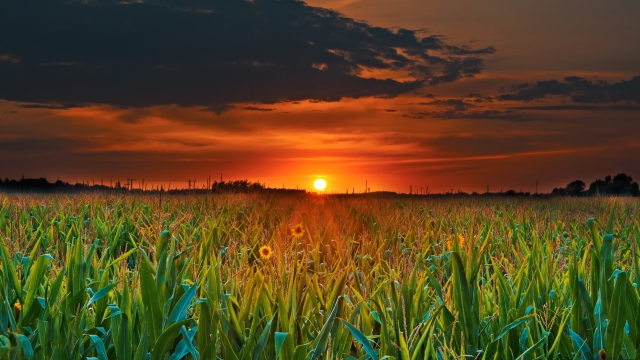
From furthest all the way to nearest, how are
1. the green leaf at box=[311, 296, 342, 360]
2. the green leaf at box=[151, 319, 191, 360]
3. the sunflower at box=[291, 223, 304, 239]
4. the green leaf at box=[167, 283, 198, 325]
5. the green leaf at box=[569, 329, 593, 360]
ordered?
the sunflower at box=[291, 223, 304, 239]
the green leaf at box=[569, 329, 593, 360]
the green leaf at box=[167, 283, 198, 325]
the green leaf at box=[311, 296, 342, 360]
the green leaf at box=[151, 319, 191, 360]

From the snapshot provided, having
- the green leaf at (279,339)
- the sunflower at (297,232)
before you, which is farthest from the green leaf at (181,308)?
the sunflower at (297,232)

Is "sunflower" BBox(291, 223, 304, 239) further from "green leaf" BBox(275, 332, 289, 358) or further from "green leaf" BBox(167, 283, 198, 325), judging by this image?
"green leaf" BBox(275, 332, 289, 358)

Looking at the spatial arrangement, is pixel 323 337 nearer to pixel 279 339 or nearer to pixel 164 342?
pixel 279 339

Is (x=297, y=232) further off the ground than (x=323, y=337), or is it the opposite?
(x=297, y=232)

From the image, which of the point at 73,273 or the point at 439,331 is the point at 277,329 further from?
the point at 73,273

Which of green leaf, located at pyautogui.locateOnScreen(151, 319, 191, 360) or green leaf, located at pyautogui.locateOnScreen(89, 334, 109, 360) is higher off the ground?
green leaf, located at pyautogui.locateOnScreen(151, 319, 191, 360)

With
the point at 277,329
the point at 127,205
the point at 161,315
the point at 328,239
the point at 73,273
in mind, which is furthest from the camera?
the point at 127,205

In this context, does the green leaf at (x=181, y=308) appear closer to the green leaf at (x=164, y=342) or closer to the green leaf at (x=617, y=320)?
the green leaf at (x=164, y=342)

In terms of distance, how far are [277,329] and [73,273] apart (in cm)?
161

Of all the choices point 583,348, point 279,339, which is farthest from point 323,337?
point 583,348

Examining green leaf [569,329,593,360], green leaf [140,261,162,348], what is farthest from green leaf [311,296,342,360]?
green leaf [569,329,593,360]

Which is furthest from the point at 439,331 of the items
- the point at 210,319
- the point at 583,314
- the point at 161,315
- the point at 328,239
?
the point at 328,239

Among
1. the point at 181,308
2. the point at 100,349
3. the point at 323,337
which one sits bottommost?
the point at 100,349

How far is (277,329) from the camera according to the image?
309 centimetres
